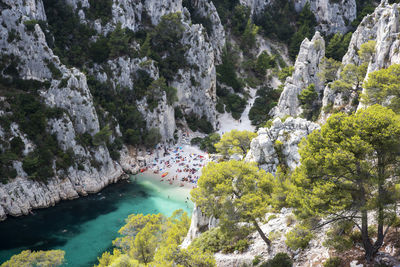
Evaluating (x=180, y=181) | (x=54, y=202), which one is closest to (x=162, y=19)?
(x=180, y=181)

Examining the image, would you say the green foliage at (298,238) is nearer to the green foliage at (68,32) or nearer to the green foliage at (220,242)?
the green foliage at (220,242)

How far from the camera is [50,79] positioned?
5962cm

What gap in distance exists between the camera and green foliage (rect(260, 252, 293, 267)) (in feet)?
63.5

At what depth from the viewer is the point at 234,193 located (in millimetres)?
22391

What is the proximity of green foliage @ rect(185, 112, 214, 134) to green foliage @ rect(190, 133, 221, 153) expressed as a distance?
263 inches

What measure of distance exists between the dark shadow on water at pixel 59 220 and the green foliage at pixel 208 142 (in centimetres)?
1950

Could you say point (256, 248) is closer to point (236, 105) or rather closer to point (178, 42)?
point (236, 105)

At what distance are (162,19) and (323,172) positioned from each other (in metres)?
77.8

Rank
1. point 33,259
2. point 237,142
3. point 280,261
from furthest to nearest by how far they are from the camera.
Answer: point 237,142 < point 33,259 < point 280,261

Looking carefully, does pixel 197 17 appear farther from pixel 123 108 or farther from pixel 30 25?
pixel 30 25

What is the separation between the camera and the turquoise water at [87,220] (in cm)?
4200

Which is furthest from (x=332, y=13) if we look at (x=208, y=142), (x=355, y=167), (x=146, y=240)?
(x=355, y=167)

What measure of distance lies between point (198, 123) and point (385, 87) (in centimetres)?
5721

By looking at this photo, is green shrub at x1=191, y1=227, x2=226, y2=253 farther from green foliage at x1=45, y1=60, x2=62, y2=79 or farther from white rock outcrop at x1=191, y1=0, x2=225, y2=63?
white rock outcrop at x1=191, y1=0, x2=225, y2=63
